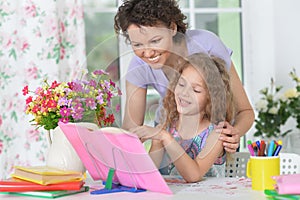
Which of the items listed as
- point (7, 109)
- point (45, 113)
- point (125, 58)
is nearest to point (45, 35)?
point (7, 109)

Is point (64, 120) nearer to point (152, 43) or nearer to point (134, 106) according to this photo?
point (134, 106)

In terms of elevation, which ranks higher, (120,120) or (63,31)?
(63,31)

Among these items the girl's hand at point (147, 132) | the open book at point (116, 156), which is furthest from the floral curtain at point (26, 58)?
the girl's hand at point (147, 132)

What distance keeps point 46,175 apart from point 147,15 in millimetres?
437

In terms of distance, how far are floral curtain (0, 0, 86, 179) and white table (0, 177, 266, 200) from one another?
4.59 ft

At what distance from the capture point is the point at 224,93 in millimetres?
1368

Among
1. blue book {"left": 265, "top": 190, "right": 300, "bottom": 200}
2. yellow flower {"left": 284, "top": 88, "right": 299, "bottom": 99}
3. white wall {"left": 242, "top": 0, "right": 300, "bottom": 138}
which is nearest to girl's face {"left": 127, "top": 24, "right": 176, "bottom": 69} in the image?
blue book {"left": 265, "top": 190, "right": 300, "bottom": 200}

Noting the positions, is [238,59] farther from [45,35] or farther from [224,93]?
[224,93]

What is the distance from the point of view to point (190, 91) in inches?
51.7

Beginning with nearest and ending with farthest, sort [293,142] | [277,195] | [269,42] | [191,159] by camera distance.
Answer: [277,195] < [191,159] < [293,142] < [269,42]

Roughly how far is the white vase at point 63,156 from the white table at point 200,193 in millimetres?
72

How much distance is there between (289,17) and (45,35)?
129 cm

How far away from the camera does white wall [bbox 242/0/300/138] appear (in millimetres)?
3012

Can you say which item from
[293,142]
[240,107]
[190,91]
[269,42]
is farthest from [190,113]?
[269,42]
